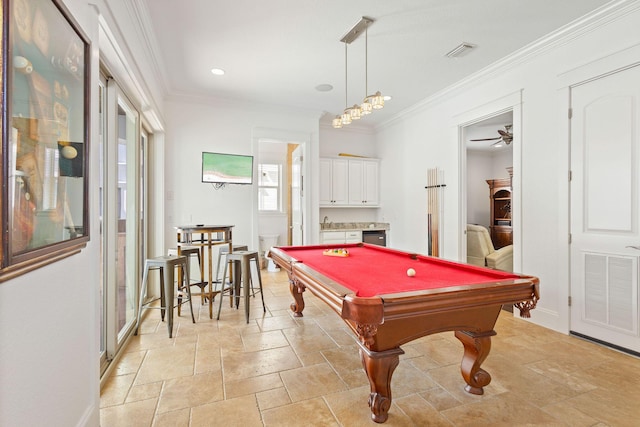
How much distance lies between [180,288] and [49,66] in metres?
2.67

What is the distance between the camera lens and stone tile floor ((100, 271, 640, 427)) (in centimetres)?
174

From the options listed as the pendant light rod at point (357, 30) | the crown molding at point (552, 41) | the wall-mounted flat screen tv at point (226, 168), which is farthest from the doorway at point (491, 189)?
the wall-mounted flat screen tv at point (226, 168)

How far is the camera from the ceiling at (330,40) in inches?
104

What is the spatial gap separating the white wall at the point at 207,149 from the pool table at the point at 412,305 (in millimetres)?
2971

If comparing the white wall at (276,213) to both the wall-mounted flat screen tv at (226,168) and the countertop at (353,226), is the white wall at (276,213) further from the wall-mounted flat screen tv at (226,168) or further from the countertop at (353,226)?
the wall-mounted flat screen tv at (226,168)

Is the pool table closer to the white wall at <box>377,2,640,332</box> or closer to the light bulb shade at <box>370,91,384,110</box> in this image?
the light bulb shade at <box>370,91,384,110</box>

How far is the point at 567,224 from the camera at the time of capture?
9.74ft

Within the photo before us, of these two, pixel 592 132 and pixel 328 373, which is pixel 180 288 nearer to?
pixel 328 373

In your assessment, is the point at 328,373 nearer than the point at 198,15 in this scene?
Yes

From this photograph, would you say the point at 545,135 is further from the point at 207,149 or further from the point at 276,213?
the point at 276,213

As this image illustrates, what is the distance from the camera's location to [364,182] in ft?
20.5

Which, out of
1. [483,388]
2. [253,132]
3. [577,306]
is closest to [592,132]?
[577,306]

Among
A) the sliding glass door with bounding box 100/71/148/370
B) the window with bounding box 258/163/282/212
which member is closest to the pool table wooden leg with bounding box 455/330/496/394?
the sliding glass door with bounding box 100/71/148/370

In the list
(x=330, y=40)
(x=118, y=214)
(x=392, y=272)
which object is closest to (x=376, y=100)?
(x=330, y=40)
